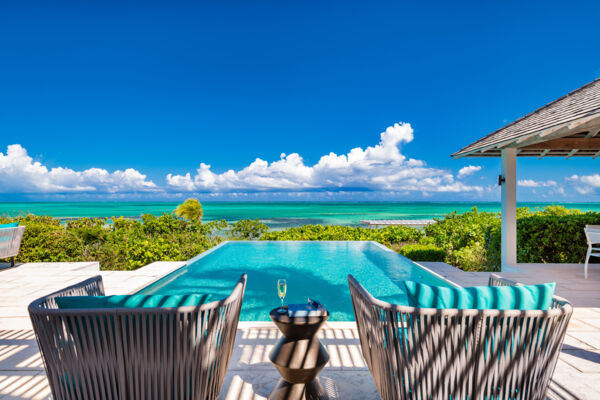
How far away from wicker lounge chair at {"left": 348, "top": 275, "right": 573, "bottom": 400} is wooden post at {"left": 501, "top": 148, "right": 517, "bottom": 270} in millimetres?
4834

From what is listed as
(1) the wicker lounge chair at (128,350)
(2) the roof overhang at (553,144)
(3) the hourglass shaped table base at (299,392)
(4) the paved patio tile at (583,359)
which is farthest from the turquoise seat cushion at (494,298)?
(2) the roof overhang at (553,144)

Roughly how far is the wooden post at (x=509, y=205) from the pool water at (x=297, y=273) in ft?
5.03

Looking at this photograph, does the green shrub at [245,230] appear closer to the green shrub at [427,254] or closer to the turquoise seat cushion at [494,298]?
the green shrub at [427,254]

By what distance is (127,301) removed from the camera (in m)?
1.36

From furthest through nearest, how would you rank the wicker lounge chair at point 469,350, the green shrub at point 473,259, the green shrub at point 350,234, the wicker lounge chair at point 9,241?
the green shrub at point 350,234 → the green shrub at point 473,259 → the wicker lounge chair at point 9,241 → the wicker lounge chair at point 469,350

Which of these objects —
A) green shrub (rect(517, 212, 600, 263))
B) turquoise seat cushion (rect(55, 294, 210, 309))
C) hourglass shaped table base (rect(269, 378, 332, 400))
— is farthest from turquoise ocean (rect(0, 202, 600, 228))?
turquoise seat cushion (rect(55, 294, 210, 309))

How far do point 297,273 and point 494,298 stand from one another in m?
5.17

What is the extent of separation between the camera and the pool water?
15.2ft

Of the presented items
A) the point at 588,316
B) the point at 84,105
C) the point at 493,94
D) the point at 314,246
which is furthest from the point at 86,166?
the point at 588,316

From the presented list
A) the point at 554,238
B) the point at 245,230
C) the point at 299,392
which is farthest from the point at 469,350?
the point at 245,230

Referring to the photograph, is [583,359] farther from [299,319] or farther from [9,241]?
[9,241]

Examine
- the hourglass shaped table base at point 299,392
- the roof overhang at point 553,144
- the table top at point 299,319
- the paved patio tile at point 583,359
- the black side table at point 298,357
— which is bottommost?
the paved patio tile at point 583,359

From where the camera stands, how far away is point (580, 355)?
233cm

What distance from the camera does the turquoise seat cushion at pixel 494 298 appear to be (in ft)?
4.37
